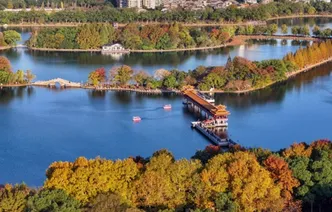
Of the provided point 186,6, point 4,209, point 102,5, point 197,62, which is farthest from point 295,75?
point 102,5

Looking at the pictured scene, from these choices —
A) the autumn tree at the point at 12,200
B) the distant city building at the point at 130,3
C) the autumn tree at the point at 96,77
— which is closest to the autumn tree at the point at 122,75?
the autumn tree at the point at 96,77

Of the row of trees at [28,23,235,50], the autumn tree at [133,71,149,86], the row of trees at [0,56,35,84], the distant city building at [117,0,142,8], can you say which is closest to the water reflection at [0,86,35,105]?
the row of trees at [0,56,35,84]

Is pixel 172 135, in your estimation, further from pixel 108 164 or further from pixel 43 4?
pixel 43 4

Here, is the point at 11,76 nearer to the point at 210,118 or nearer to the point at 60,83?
the point at 60,83

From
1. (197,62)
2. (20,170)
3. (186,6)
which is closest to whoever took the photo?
(20,170)

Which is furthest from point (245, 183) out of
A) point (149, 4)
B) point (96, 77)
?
point (149, 4)

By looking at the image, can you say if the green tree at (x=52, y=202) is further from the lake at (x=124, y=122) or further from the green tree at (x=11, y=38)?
the green tree at (x=11, y=38)
